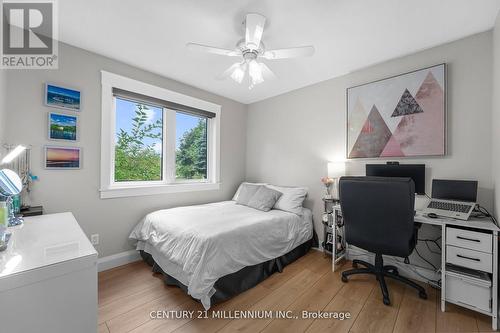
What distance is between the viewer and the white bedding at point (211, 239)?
5.55ft

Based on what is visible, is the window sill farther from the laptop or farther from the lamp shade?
the laptop

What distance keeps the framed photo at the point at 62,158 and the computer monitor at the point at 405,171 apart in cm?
326

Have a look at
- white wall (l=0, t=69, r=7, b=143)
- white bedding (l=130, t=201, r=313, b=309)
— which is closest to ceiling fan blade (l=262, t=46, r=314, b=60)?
white bedding (l=130, t=201, r=313, b=309)

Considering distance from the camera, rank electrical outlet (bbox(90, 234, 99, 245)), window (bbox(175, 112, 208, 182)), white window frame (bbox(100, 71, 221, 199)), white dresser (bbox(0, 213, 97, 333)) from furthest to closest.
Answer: window (bbox(175, 112, 208, 182))
white window frame (bbox(100, 71, 221, 199))
electrical outlet (bbox(90, 234, 99, 245))
white dresser (bbox(0, 213, 97, 333))

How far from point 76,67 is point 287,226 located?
2.94 m

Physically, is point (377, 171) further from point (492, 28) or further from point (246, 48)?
point (246, 48)

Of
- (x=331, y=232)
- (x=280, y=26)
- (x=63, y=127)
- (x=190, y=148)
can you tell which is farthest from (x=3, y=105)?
(x=331, y=232)

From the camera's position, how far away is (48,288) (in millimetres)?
864

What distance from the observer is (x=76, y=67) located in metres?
2.19

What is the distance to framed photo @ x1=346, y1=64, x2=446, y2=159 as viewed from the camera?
82.7 inches

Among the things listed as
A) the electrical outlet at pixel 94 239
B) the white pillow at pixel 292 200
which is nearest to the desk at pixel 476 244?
the white pillow at pixel 292 200

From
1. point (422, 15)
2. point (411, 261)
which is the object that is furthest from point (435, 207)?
point (422, 15)

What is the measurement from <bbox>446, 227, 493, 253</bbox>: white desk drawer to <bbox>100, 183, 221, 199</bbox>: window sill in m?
2.92

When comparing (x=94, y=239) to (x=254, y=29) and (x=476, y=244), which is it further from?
(x=476, y=244)
